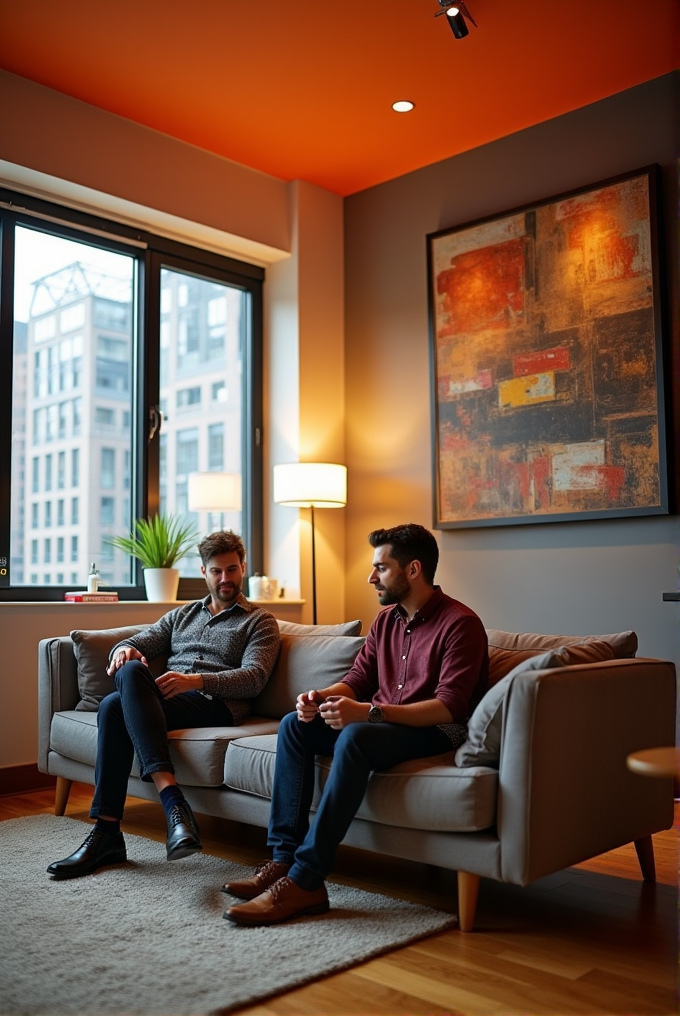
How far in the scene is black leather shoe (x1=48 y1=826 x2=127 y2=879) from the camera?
273 centimetres

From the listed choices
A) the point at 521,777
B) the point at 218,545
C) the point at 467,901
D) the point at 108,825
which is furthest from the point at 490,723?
the point at 218,545

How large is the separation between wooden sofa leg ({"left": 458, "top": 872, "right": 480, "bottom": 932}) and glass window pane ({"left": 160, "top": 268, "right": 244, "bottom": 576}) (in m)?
2.82

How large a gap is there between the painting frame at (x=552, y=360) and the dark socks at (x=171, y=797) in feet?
7.06

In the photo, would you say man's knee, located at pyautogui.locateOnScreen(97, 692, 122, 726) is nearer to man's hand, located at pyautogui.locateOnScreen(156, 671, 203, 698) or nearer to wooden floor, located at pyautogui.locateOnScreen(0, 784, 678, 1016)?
man's hand, located at pyautogui.locateOnScreen(156, 671, 203, 698)

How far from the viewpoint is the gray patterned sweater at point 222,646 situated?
3209mm

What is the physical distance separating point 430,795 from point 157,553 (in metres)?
2.52

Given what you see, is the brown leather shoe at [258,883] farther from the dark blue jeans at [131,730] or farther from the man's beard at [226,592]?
the man's beard at [226,592]

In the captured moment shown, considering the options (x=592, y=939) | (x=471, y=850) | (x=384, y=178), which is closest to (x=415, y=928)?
(x=471, y=850)

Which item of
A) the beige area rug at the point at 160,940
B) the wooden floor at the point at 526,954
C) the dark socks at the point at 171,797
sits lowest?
the wooden floor at the point at 526,954

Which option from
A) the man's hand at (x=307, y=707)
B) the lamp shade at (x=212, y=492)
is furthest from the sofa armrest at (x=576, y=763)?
the lamp shade at (x=212, y=492)

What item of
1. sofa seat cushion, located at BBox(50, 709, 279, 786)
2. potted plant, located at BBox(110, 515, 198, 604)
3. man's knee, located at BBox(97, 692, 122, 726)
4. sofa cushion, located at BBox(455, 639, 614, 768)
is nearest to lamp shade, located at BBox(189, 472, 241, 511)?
potted plant, located at BBox(110, 515, 198, 604)

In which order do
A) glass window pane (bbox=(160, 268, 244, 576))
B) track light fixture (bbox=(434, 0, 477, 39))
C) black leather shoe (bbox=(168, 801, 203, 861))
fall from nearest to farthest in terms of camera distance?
black leather shoe (bbox=(168, 801, 203, 861)) < track light fixture (bbox=(434, 0, 477, 39)) < glass window pane (bbox=(160, 268, 244, 576))

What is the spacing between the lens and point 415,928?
2291 mm

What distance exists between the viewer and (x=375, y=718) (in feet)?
8.23
